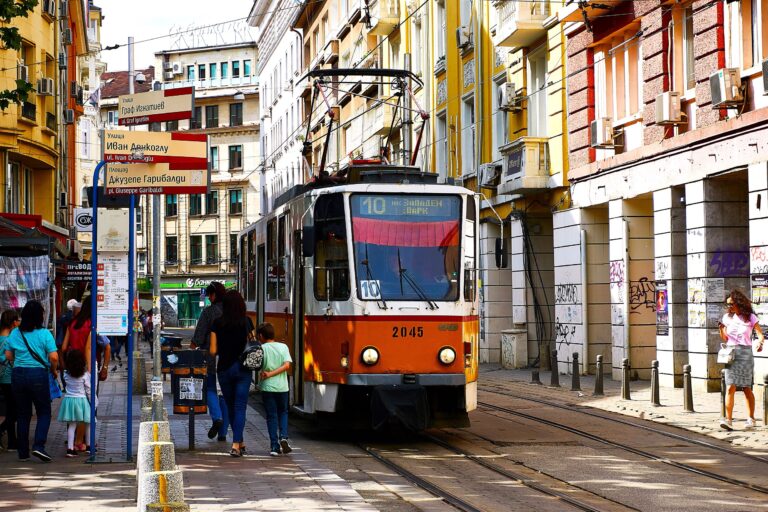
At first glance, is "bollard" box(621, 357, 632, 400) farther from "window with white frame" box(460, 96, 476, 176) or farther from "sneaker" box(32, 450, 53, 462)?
"window with white frame" box(460, 96, 476, 176)

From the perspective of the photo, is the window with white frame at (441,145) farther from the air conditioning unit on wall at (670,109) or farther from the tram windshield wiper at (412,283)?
the tram windshield wiper at (412,283)

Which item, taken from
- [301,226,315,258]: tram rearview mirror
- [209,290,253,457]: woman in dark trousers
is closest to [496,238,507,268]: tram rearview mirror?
[301,226,315,258]: tram rearview mirror

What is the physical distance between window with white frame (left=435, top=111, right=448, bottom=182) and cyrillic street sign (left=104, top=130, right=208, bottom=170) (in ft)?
86.3

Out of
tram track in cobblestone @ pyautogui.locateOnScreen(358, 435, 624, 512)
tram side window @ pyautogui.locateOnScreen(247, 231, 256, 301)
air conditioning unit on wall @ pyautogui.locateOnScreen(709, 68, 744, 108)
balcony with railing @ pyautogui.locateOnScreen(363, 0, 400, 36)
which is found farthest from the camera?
balcony with railing @ pyautogui.locateOnScreen(363, 0, 400, 36)

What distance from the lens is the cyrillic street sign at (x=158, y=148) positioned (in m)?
13.9

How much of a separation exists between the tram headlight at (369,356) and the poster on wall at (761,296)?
23.9ft

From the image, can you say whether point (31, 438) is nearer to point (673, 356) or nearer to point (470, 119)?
point (673, 356)

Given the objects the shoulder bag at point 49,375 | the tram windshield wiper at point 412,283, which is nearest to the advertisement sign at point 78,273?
the shoulder bag at point 49,375

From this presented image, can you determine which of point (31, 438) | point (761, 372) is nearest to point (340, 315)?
point (31, 438)

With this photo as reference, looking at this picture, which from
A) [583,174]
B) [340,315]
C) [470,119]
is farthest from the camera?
[470,119]

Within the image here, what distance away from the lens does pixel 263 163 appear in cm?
8631

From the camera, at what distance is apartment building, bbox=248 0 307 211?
68688 mm

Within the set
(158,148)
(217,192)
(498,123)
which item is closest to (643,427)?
(158,148)

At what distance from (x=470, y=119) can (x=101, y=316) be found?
24.7 metres
